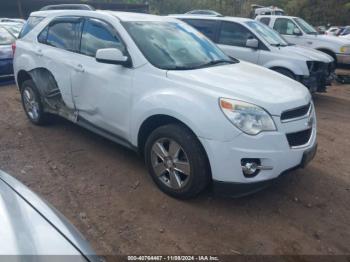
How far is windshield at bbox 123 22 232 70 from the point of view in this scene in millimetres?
3826

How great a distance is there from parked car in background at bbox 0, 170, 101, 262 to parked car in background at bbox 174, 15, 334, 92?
6.54 metres

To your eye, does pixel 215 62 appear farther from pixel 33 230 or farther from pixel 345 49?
pixel 345 49

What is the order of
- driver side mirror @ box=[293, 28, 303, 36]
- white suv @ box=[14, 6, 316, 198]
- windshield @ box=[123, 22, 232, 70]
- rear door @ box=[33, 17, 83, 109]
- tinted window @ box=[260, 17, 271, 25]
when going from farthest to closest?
tinted window @ box=[260, 17, 271, 25]
driver side mirror @ box=[293, 28, 303, 36]
rear door @ box=[33, 17, 83, 109]
windshield @ box=[123, 22, 232, 70]
white suv @ box=[14, 6, 316, 198]

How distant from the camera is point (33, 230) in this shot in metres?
1.70

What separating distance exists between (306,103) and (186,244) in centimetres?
185

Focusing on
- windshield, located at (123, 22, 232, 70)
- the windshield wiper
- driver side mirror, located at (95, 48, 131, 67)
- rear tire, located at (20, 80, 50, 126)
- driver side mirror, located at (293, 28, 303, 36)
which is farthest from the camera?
driver side mirror, located at (293, 28, 303, 36)

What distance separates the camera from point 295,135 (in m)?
3.34

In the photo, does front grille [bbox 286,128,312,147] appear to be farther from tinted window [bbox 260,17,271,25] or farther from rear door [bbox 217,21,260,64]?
tinted window [bbox 260,17,271,25]

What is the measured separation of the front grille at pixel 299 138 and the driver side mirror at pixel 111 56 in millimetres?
1871

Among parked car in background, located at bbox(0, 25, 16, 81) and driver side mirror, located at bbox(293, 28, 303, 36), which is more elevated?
driver side mirror, located at bbox(293, 28, 303, 36)

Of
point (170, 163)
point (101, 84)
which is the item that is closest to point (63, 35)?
point (101, 84)

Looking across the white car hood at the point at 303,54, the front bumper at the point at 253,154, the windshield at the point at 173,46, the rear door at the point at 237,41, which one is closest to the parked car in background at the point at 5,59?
the rear door at the point at 237,41

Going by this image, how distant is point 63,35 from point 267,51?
4.50 meters

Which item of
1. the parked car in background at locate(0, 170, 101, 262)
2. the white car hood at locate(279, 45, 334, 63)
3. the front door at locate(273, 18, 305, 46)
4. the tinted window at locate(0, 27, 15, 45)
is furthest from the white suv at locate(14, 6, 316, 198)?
the front door at locate(273, 18, 305, 46)
